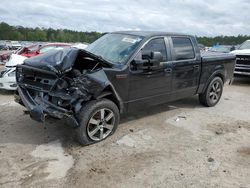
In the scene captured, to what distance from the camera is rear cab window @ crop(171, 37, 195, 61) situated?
22.3 ft

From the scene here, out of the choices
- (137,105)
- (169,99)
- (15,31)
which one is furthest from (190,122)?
(15,31)

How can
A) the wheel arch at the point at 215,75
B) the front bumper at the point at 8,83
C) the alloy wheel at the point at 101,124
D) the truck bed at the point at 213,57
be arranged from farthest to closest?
1. the front bumper at the point at 8,83
2. the wheel arch at the point at 215,75
3. the truck bed at the point at 213,57
4. the alloy wheel at the point at 101,124

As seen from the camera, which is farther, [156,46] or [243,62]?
[243,62]

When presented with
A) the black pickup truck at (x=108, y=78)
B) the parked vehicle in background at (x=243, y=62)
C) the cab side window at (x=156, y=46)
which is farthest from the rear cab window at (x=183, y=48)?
the parked vehicle in background at (x=243, y=62)

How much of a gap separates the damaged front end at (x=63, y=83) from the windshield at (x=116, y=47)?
1.54 feet

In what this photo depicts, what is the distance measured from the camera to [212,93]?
820 cm

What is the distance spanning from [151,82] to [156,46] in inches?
29.7

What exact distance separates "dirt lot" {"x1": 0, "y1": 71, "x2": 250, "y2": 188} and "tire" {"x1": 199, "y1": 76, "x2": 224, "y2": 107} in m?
0.74

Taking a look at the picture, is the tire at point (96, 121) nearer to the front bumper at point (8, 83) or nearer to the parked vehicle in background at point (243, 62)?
the front bumper at point (8, 83)

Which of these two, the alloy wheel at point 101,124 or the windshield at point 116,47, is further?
the windshield at point 116,47

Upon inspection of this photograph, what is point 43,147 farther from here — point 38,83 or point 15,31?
point 15,31

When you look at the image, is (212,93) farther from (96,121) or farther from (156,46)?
(96,121)

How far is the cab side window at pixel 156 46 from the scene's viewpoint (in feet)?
20.2

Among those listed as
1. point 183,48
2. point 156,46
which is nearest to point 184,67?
point 183,48
